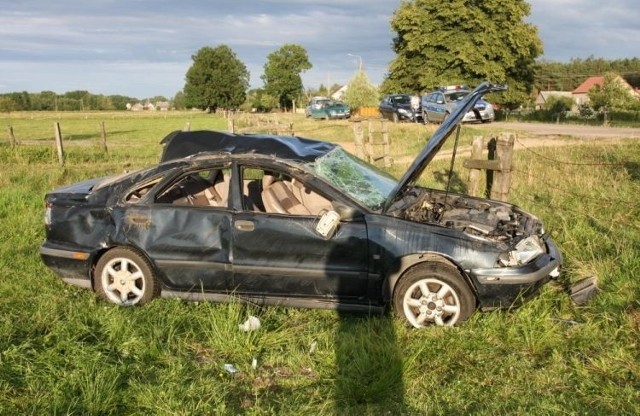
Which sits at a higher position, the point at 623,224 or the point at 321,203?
the point at 321,203

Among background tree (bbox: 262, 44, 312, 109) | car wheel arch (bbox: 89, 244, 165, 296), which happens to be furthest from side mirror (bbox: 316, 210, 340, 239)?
background tree (bbox: 262, 44, 312, 109)

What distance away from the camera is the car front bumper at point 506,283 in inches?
179

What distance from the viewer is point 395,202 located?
5254mm

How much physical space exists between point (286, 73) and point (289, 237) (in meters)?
89.9

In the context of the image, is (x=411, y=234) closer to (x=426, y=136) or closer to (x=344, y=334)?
(x=344, y=334)

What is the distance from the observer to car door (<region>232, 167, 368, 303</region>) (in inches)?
188

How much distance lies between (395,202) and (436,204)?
0.79 metres

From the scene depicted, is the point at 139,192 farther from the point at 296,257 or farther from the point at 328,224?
the point at 328,224

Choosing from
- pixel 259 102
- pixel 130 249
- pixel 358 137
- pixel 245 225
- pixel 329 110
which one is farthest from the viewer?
pixel 259 102

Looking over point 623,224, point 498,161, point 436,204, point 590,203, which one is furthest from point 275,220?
point 590,203

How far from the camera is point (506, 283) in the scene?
179 inches

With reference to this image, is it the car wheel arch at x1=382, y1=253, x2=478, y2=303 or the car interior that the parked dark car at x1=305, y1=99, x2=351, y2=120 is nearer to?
the car interior

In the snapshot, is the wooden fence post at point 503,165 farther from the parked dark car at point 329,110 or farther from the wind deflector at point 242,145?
the parked dark car at point 329,110

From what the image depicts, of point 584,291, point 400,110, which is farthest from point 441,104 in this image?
point 584,291
